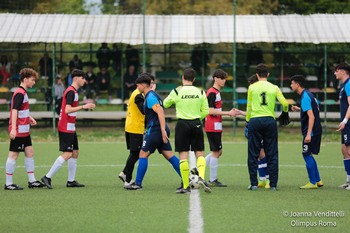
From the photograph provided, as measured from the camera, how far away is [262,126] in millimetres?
12938

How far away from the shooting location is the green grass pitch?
9.52 m

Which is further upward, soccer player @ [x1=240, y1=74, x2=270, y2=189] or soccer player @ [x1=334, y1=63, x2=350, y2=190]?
soccer player @ [x1=334, y1=63, x2=350, y2=190]

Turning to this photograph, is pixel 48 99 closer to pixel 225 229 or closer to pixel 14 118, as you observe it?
pixel 14 118

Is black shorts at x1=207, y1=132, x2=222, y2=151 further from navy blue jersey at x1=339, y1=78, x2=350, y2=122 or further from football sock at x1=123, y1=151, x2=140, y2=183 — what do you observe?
navy blue jersey at x1=339, y1=78, x2=350, y2=122

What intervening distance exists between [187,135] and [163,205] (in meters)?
1.74

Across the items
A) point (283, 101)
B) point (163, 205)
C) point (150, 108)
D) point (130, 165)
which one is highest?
point (283, 101)

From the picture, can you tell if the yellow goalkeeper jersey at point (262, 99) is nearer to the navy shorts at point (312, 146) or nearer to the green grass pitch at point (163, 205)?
the navy shorts at point (312, 146)

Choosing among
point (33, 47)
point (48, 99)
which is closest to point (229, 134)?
point (48, 99)

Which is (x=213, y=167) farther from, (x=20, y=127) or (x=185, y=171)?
(x=20, y=127)

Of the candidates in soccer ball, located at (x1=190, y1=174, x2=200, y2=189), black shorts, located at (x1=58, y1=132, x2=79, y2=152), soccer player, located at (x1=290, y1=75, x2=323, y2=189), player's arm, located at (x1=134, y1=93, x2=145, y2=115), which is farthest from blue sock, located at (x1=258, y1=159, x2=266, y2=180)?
black shorts, located at (x1=58, y1=132, x2=79, y2=152)

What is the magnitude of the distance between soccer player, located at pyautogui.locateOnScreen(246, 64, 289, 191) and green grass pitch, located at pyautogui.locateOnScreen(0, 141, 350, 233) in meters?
0.37

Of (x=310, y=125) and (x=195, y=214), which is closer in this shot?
(x=195, y=214)

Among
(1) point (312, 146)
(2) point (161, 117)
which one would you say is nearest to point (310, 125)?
(1) point (312, 146)

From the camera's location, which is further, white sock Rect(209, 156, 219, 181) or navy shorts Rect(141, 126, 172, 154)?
white sock Rect(209, 156, 219, 181)
